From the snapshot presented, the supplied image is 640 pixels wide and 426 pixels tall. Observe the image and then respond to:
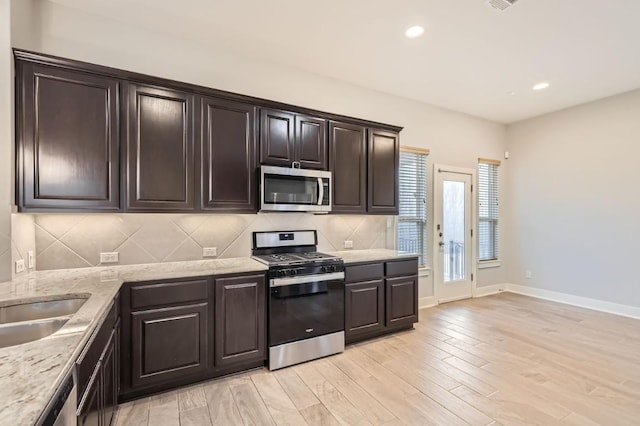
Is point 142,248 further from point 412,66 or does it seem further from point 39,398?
point 412,66

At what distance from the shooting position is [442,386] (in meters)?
2.50

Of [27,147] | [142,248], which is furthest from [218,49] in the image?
[142,248]

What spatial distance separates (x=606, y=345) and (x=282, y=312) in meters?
3.63

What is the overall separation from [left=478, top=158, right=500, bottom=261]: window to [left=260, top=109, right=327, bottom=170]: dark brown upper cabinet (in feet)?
11.5

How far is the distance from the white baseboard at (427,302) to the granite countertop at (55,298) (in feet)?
4.98

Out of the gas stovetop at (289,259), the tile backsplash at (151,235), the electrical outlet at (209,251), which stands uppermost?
the tile backsplash at (151,235)

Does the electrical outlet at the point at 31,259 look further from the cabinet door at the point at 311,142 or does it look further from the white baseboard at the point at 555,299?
the white baseboard at the point at 555,299

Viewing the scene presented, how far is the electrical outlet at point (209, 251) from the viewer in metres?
3.02

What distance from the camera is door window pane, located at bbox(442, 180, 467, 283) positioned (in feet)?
15.9

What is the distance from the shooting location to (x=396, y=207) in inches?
154

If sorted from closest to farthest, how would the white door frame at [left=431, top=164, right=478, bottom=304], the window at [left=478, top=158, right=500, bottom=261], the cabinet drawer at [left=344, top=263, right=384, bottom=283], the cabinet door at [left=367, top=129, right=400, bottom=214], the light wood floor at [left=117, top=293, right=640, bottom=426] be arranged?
1. the light wood floor at [left=117, top=293, right=640, bottom=426]
2. the cabinet drawer at [left=344, top=263, right=384, bottom=283]
3. the cabinet door at [left=367, top=129, right=400, bottom=214]
4. the white door frame at [left=431, top=164, right=478, bottom=304]
5. the window at [left=478, top=158, right=500, bottom=261]

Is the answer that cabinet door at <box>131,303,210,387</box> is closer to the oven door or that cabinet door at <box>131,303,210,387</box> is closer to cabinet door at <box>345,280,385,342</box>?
the oven door

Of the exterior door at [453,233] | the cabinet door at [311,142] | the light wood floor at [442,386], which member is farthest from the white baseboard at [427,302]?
the cabinet door at [311,142]

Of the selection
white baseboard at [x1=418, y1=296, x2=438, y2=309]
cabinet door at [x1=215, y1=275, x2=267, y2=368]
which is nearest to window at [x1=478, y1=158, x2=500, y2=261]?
white baseboard at [x1=418, y1=296, x2=438, y2=309]
